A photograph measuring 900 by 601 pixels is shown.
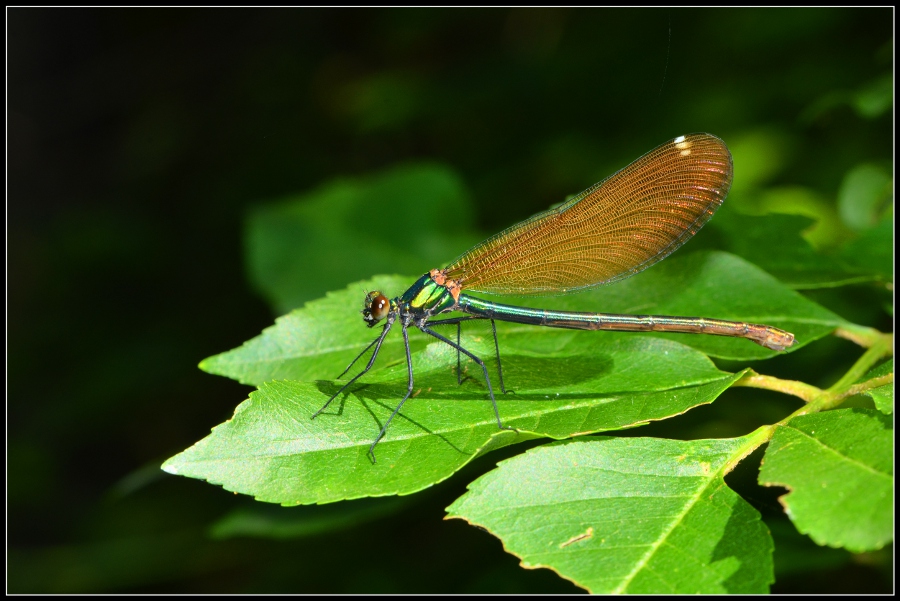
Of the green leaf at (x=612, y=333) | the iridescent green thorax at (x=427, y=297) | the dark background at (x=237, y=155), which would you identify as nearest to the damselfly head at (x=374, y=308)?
the green leaf at (x=612, y=333)

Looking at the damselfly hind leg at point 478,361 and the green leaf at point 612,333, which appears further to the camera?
the green leaf at point 612,333

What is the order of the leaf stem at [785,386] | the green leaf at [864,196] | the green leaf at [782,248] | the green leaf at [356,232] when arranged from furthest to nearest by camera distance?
the green leaf at [356,232]
the green leaf at [864,196]
the green leaf at [782,248]
the leaf stem at [785,386]

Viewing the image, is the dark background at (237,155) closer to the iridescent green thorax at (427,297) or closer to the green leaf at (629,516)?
the iridescent green thorax at (427,297)

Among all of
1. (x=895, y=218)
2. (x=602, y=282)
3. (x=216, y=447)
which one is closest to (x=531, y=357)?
(x=602, y=282)

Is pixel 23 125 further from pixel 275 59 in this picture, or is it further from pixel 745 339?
pixel 745 339

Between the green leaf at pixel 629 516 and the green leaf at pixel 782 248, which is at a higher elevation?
the green leaf at pixel 782 248

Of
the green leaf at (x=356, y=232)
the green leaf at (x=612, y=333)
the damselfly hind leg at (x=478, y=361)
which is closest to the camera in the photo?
the damselfly hind leg at (x=478, y=361)

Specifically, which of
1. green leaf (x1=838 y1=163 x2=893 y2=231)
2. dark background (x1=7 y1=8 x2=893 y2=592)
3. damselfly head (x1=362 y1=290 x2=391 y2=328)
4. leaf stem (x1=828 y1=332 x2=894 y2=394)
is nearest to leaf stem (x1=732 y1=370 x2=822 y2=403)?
leaf stem (x1=828 y1=332 x2=894 y2=394)
